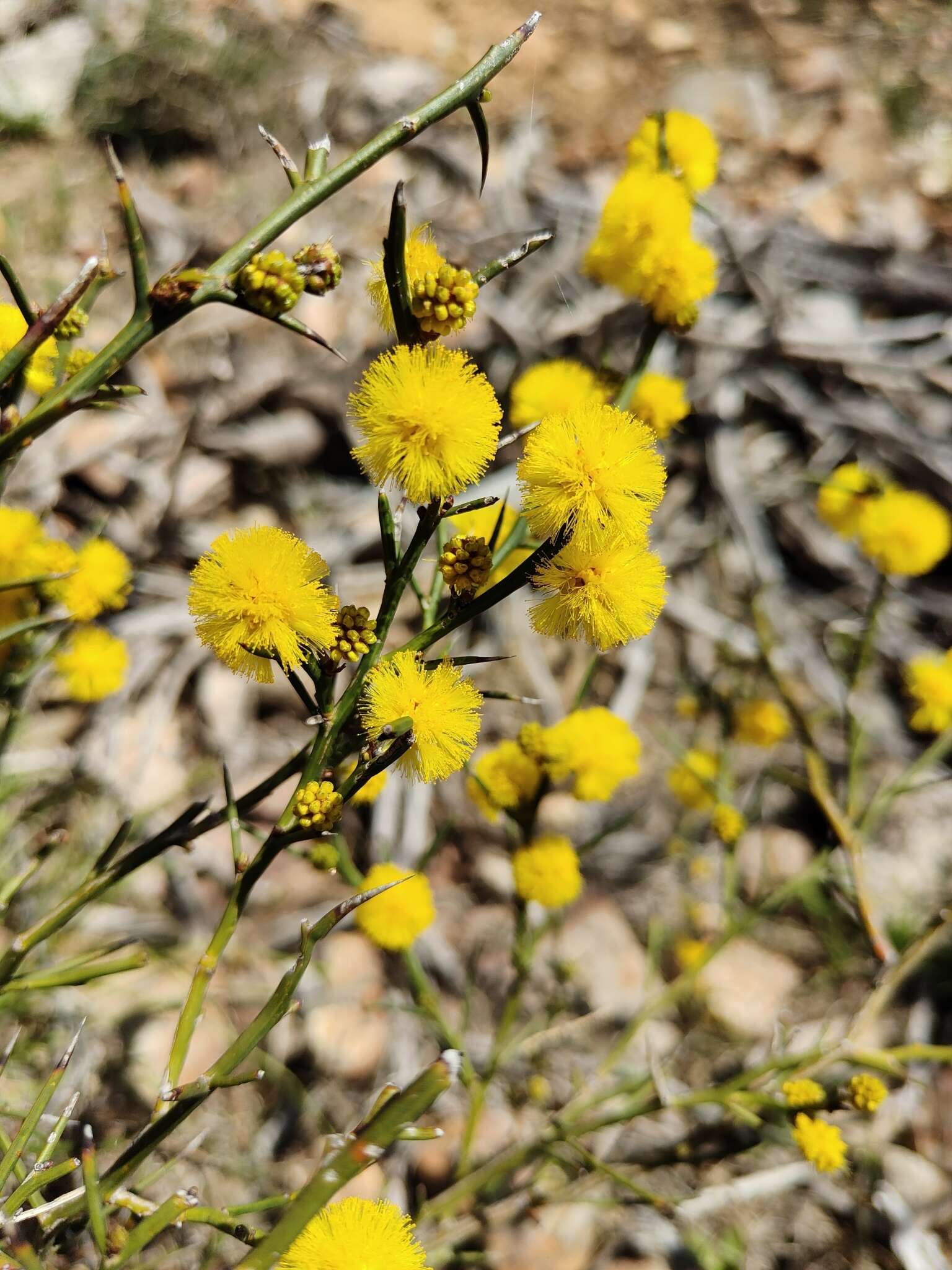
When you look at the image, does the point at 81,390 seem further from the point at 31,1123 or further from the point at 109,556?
the point at 109,556

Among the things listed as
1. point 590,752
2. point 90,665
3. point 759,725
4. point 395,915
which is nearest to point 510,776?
point 590,752

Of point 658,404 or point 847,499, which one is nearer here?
point 658,404

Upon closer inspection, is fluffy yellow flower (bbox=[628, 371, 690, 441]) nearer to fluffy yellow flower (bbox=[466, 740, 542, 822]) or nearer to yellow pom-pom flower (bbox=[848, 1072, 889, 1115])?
fluffy yellow flower (bbox=[466, 740, 542, 822])

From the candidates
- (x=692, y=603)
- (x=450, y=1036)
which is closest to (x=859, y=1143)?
(x=450, y=1036)

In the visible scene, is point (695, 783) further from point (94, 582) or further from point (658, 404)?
point (94, 582)

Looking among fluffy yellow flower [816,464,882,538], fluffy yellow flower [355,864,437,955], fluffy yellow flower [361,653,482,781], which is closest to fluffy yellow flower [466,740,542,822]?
fluffy yellow flower [355,864,437,955]

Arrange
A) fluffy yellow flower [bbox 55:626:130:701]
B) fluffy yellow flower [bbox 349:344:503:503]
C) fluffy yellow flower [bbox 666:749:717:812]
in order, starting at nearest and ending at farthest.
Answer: fluffy yellow flower [bbox 349:344:503:503] → fluffy yellow flower [bbox 55:626:130:701] → fluffy yellow flower [bbox 666:749:717:812]
